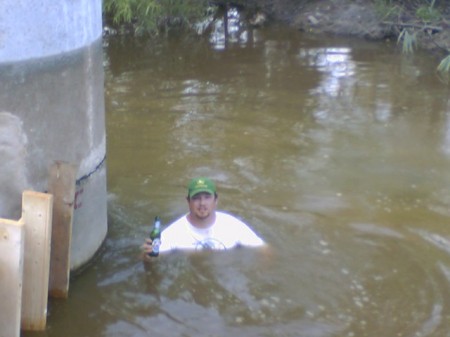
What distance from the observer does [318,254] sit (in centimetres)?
604

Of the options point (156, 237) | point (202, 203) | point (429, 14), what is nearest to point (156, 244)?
point (156, 237)

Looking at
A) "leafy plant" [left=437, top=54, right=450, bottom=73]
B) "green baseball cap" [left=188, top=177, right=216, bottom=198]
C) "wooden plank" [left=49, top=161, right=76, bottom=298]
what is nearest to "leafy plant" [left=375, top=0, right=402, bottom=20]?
"leafy plant" [left=437, top=54, right=450, bottom=73]

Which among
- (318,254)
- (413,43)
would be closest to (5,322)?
(318,254)

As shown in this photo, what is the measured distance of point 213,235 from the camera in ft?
19.7

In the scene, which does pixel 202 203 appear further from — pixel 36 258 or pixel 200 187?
pixel 36 258

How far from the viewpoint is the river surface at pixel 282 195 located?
206 inches

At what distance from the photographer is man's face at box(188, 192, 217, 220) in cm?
580

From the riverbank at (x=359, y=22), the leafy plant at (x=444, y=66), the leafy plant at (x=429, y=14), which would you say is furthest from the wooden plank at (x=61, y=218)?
the leafy plant at (x=429, y=14)

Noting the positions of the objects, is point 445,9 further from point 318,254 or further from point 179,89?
point 318,254

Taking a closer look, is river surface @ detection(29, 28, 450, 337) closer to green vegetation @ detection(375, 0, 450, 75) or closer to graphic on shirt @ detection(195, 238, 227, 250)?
graphic on shirt @ detection(195, 238, 227, 250)

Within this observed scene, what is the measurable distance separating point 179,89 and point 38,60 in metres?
5.87

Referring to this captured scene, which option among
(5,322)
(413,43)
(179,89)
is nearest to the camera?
(5,322)

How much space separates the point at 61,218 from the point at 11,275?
0.62 metres

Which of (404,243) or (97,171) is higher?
(97,171)
